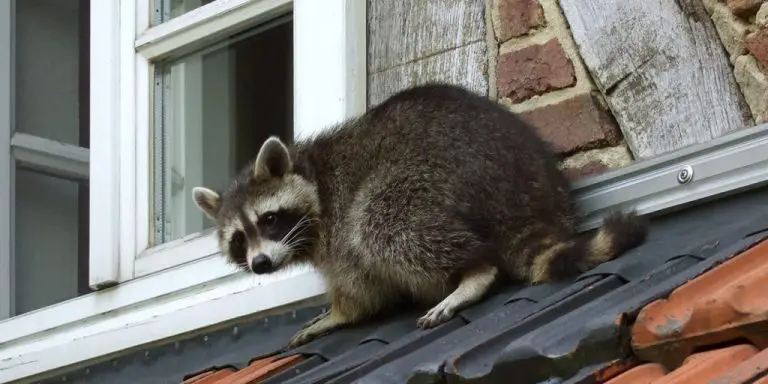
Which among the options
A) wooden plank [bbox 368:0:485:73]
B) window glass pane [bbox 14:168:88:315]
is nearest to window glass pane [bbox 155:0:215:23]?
wooden plank [bbox 368:0:485:73]

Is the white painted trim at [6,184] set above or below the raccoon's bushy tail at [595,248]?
above

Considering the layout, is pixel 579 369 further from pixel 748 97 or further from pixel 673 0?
pixel 673 0

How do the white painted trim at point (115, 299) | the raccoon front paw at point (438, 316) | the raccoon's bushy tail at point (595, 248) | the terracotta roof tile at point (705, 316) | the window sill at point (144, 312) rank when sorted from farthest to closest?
the white painted trim at point (115, 299) < the window sill at point (144, 312) < the raccoon front paw at point (438, 316) < the raccoon's bushy tail at point (595, 248) < the terracotta roof tile at point (705, 316)

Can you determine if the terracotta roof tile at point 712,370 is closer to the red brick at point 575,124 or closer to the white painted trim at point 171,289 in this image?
the red brick at point 575,124

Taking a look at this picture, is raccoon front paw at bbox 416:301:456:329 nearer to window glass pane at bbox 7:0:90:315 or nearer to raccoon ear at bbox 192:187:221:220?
raccoon ear at bbox 192:187:221:220

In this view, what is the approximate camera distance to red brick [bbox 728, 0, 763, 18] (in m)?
3.09

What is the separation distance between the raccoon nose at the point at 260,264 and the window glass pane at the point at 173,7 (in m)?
1.13

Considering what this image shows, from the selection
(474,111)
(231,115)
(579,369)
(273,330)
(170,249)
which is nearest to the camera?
(579,369)

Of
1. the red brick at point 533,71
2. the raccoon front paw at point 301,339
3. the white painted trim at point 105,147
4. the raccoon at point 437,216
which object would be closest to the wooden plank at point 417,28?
the red brick at point 533,71

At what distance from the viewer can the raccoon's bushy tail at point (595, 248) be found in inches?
114

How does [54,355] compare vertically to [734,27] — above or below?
below

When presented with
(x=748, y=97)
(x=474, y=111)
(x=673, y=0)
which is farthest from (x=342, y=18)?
(x=748, y=97)

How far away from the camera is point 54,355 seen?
4473mm

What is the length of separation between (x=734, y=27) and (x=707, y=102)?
178 millimetres
